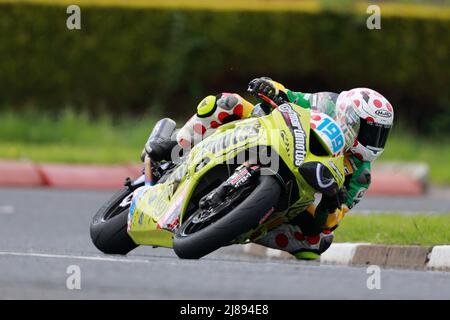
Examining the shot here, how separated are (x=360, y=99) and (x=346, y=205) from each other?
→ 2.59 ft

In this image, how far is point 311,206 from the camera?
30.7ft

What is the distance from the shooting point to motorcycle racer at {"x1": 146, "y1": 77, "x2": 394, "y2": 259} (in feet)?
29.8

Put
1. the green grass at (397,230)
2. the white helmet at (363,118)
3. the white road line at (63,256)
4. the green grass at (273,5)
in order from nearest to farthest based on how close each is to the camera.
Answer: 1. the white road line at (63,256)
2. the white helmet at (363,118)
3. the green grass at (397,230)
4. the green grass at (273,5)

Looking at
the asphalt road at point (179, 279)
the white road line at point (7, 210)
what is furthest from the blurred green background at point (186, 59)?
the asphalt road at point (179, 279)

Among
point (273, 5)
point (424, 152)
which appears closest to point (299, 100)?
point (424, 152)

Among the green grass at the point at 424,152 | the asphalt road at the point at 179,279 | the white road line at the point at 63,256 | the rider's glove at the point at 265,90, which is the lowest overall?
the green grass at the point at 424,152

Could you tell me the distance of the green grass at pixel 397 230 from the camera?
34.3 ft

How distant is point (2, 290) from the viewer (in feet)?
23.0

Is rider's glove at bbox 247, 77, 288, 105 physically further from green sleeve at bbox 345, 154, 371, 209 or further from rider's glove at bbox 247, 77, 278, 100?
green sleeve at bbox 345, 154, 371, 209

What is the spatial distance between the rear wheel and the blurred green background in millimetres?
10463

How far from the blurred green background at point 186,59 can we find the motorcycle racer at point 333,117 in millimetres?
11067

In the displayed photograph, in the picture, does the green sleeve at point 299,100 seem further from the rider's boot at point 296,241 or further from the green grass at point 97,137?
the green grass at point 97,137

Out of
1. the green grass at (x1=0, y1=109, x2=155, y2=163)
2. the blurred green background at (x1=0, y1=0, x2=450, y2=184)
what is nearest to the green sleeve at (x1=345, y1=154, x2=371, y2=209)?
the green grass at (x1=0, y1=109, x2=155, y2=163)
